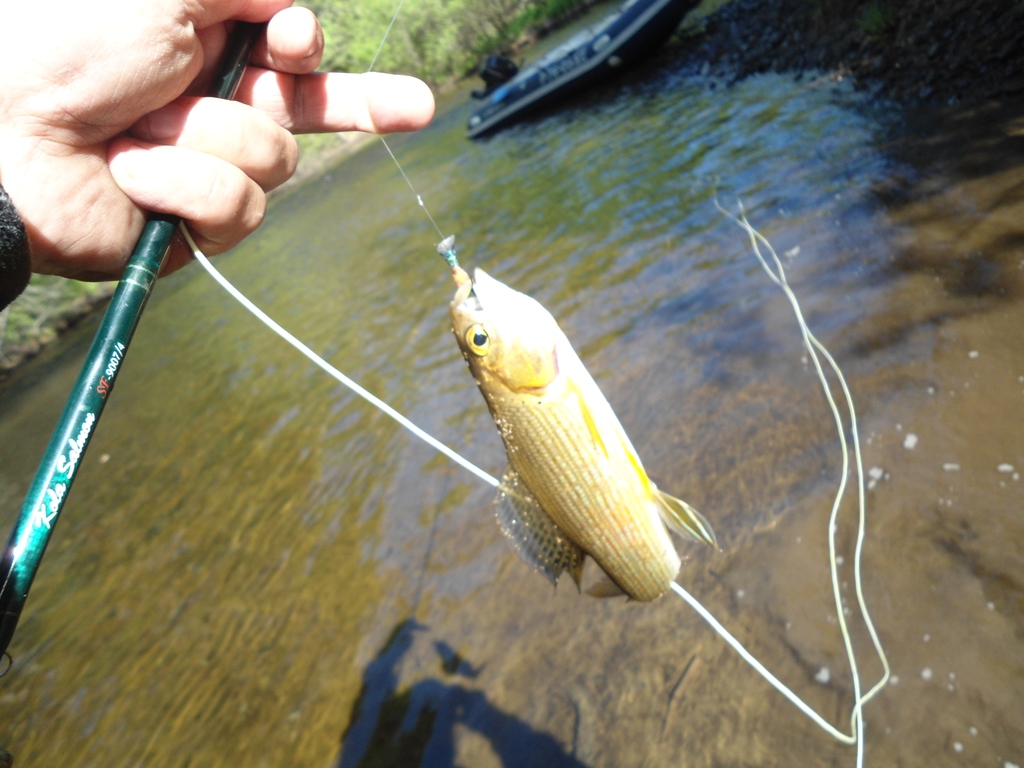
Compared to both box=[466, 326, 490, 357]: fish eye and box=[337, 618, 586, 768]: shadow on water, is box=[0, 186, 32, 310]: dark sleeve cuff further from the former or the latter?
box=[337, 618, 586, 768]: shadow on water

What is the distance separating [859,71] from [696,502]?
25.8ft

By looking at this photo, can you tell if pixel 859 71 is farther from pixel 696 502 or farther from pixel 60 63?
pixel 60 63

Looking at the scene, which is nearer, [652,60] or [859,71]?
[859,71]

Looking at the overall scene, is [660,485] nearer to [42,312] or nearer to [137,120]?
[137,120]

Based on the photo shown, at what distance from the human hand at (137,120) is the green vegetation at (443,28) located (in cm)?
3081

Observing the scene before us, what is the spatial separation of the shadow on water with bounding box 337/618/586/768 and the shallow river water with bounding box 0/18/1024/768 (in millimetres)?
19

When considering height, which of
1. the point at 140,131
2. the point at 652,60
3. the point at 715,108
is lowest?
the point at 652,60

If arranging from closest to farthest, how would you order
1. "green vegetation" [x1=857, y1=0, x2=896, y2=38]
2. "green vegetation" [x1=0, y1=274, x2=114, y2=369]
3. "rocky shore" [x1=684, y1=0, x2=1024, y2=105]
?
"rocky shore" [x1=684, y1=0, x2=1024, y2=105], "green vegetation" [x1=857, y1=0, x2=896, y2=38], "green vegetation" [x1=0, y1=274, x2=114, y2=369]

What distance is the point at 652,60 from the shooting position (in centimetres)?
1686

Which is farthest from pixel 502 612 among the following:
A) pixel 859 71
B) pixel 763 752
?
pixel 859 71

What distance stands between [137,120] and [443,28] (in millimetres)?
32089

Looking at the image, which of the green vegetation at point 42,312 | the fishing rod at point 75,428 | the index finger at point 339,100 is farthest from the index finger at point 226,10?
the green vegetation at point 42,312

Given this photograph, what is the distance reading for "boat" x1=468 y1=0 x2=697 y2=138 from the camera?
50.3 feet

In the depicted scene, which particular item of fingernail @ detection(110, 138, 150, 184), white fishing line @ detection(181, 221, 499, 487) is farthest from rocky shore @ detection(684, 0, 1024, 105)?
fingernail @ detection(110, 138, 150, 184)
